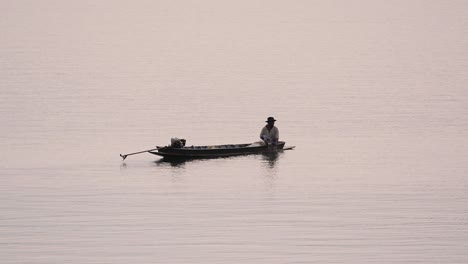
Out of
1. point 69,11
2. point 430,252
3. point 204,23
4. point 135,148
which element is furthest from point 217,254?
point 69,11

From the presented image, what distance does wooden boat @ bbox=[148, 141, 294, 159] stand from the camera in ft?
119

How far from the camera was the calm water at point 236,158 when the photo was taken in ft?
80.6

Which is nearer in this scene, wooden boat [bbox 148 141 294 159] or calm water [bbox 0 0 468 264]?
calm water [bbox 0 0 468 264]

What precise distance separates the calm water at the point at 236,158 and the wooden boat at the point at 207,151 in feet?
1.51

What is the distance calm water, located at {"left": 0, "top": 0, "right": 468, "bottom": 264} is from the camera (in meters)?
24.6

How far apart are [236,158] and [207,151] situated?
3.02 ft

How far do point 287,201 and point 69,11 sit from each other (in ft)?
475

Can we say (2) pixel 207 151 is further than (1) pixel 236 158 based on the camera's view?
No

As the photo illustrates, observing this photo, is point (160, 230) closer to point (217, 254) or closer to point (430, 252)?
point (217, 254)

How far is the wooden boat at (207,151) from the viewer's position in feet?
119

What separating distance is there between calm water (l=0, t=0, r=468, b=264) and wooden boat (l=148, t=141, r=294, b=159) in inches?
18.1

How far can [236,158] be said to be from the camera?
123 feet

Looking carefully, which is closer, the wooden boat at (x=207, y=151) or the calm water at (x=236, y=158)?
the calm water at (x=236, y=158)

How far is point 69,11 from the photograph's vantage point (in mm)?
171250
